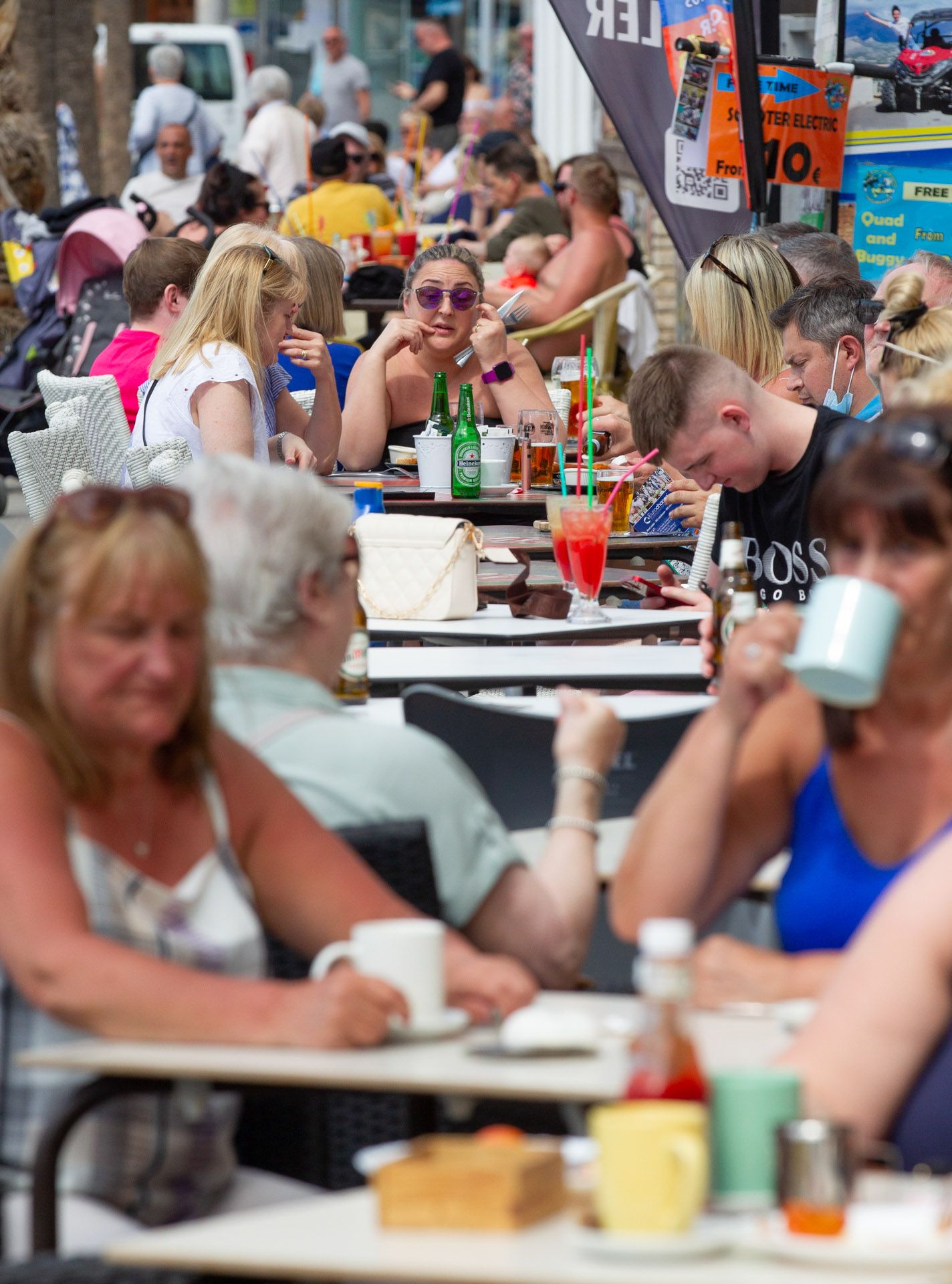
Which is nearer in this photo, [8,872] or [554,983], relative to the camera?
[8,872]

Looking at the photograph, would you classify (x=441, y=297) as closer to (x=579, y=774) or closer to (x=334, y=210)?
(x=579, y=774)

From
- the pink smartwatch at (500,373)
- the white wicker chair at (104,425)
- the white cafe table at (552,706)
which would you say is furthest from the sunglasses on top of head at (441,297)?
the white cafe table at (552,706)

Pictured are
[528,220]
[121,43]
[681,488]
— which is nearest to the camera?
[681,488]

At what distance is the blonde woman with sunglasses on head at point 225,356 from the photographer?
5.22 meters

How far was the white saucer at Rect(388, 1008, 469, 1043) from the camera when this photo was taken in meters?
1.80

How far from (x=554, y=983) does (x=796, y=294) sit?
3668 mm

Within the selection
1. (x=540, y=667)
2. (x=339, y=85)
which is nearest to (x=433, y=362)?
(x=540, y=667)

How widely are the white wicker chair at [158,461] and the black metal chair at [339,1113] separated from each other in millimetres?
2879

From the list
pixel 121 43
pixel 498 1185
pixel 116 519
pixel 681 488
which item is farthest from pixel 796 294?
pixel 121 43

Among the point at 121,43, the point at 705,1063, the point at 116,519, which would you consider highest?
the point at 121,43

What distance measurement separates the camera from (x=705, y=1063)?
1.71m

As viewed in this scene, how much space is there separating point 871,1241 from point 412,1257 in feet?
1.04

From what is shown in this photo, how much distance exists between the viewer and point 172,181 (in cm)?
1334

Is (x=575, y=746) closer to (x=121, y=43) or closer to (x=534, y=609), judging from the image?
(x=534, y=609)
